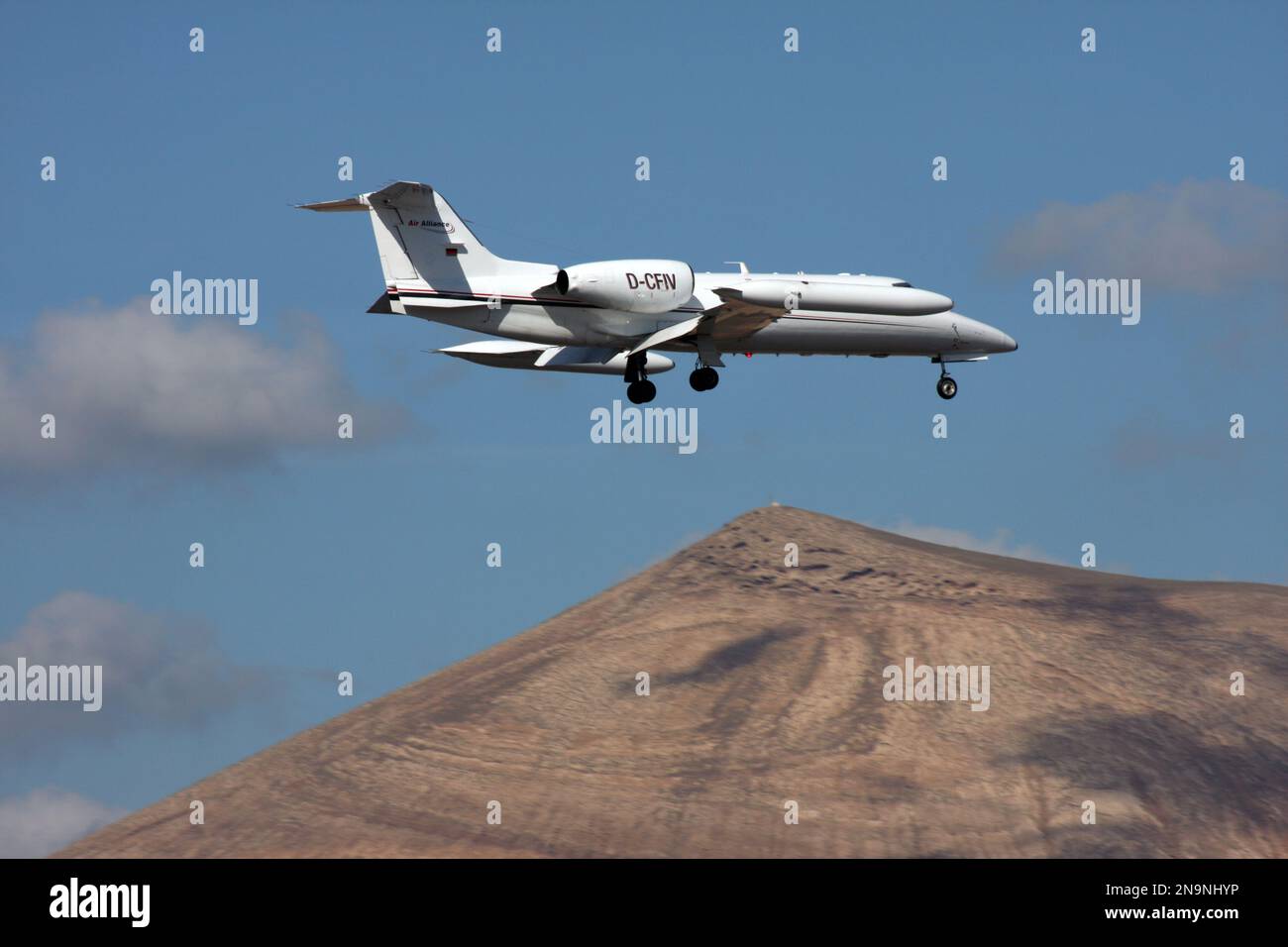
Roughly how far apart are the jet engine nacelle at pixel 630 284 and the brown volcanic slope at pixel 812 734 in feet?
304

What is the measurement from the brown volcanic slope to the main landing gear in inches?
3513

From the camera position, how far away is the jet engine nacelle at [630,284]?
48.1 meters

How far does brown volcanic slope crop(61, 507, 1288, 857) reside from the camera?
14438 cm

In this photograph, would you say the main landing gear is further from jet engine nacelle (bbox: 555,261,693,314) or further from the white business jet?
jet engine nacelle (bbox: 555,261,693,314)

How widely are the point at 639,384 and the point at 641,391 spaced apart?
238mm

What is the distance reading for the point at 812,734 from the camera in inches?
6275

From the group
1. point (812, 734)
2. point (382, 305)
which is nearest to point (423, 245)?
point (382, 305)

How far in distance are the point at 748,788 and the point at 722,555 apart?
5266 centimetres

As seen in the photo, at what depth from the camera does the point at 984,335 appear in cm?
5828

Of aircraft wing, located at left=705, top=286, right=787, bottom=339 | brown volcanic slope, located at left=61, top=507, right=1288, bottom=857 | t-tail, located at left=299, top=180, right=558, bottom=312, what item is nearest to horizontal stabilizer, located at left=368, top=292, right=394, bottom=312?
t-tail, located at left=299, top=180, right=558, bottom=312

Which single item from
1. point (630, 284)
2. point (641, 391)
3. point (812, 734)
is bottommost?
point (812, 734)

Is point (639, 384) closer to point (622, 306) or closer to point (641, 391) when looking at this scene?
point (641, 391)
